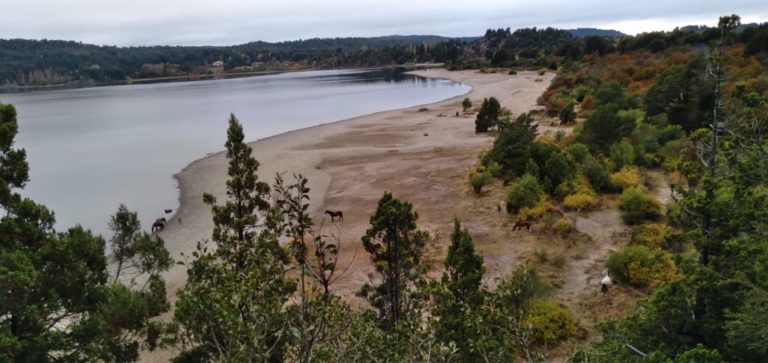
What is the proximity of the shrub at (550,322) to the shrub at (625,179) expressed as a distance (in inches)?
554

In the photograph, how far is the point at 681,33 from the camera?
264ft

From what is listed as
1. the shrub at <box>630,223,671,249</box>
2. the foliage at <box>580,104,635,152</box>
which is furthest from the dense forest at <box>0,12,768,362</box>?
the foliage at <box>580,104,635,152</box>

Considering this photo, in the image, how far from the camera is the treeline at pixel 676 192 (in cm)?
906

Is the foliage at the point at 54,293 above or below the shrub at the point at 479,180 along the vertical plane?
above

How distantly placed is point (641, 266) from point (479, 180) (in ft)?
41.8

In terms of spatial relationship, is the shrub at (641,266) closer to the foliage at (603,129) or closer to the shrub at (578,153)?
the shrub at (578,153)

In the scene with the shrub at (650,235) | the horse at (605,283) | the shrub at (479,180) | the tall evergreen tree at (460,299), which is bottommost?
the horse at (605,283)

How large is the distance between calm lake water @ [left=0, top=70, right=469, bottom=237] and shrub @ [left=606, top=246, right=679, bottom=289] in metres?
23.5

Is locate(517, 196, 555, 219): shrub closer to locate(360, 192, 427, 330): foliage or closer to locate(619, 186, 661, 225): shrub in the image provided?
locate(619, 186, 661, 225): shrub

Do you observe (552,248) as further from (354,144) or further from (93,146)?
(93,146)

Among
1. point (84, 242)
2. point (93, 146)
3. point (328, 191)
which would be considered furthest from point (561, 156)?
point (93, 146)

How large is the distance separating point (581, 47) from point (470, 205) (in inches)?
4142

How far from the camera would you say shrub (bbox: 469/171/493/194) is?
29047mm

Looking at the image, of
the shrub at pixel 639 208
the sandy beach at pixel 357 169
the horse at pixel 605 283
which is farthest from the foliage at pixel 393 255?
the shrub at pixel 639 208
